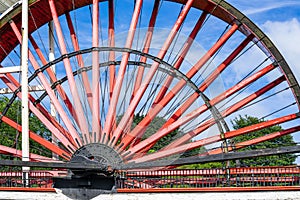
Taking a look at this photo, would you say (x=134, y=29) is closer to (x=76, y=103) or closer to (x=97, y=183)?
(x=76, y=103)

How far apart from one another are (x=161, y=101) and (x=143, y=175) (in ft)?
12.3

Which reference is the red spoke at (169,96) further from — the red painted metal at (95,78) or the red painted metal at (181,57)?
the red painted metal at (95,78)

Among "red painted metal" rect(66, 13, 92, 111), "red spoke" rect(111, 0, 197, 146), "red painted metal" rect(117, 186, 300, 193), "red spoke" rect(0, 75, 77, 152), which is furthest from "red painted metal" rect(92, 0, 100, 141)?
"red painted metal" rect(117, 186, 300, 193)

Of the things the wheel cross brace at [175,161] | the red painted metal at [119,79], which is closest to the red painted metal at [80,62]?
the red painted metal at [119,79]

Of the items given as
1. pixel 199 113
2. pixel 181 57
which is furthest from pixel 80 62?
pixel 199 113

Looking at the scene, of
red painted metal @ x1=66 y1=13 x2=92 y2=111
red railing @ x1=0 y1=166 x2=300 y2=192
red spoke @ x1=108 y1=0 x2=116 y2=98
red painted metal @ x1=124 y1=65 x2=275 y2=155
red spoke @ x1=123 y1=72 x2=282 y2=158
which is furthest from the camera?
red spoke @ x1=108 y1=0 x2=116 y2=98

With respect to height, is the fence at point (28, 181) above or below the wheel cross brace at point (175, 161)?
below

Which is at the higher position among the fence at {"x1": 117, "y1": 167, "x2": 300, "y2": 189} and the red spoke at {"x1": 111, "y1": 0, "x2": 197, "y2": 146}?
the red spoke at {"x1": 111, "y1": 0, "x2": 197, "y2": 146}

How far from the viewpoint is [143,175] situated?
14.2 meters

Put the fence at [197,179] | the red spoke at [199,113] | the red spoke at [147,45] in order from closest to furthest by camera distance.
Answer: the fence at [197,179] → the red spoke at [199,113] → the red spoke at [147,45]

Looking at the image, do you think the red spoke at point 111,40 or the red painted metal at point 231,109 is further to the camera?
the red spoke at point 111,40

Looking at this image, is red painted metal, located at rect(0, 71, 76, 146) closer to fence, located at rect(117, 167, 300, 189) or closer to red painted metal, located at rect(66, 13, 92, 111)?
red painted metal, located at rect(66, 13, 92, 111)

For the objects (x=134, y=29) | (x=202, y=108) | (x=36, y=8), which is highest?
(x=36, y=8)

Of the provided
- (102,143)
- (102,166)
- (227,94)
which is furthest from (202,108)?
(102,166)
